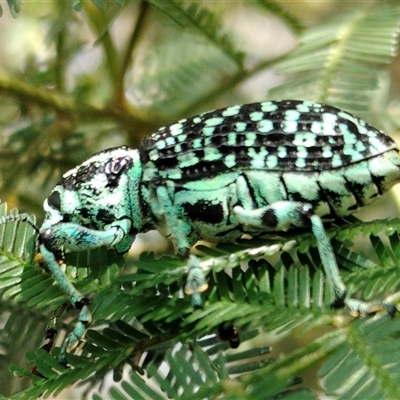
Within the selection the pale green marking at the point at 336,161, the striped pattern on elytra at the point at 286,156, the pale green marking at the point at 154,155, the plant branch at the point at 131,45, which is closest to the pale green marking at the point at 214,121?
the striped pattern on elytra at the point at 286,156

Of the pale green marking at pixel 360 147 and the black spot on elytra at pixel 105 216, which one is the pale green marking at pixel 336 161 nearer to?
the pale green marking at pixel 360 147

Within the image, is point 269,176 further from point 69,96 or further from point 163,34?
→ point 163,34

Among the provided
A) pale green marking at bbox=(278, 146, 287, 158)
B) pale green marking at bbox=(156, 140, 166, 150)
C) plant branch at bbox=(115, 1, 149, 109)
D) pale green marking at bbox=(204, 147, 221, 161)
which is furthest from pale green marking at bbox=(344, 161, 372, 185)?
plant branch at bbox=(115, 1, 149, 109)

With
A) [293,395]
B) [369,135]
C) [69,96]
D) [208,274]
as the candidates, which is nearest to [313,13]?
[69,96]

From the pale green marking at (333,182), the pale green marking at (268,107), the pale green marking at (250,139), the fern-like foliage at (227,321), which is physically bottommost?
the fern-like foliage at (227,321)

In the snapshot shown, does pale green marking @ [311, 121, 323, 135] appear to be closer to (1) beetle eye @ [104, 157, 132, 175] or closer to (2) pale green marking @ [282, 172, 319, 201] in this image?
(2) pale green marking @ [282, 172, 319, 201]

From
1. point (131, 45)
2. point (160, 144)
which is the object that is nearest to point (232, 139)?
point (160, 144)
